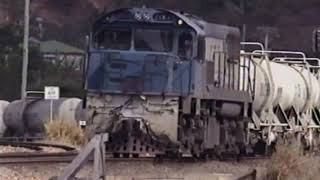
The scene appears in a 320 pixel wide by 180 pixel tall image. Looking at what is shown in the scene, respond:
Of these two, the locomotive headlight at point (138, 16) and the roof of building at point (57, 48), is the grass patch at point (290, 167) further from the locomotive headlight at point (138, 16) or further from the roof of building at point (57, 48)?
the roof of building at point (57, 48)

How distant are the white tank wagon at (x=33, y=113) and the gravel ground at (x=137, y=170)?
17.4 meters

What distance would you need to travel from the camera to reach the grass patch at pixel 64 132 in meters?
28.8

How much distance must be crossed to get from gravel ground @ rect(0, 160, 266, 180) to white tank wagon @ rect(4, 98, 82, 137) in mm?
17412

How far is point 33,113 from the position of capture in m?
38.5

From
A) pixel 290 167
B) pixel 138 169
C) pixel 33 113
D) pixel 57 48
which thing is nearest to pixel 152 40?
pixel 138 169

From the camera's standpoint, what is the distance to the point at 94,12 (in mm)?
82188

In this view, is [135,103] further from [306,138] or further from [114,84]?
[306,138]

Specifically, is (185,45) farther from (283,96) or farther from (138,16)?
(283,96)

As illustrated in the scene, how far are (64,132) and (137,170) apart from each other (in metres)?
11.5

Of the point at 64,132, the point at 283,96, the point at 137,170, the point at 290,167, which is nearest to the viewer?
the point at 290,167

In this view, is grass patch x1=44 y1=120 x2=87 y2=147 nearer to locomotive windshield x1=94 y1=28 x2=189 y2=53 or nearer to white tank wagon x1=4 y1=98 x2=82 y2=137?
white tank wagon x1=4 y1=98 x2=82 y2=137

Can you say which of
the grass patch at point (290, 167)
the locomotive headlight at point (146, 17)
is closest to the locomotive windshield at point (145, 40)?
the locomotive headlight at point (146, 17)

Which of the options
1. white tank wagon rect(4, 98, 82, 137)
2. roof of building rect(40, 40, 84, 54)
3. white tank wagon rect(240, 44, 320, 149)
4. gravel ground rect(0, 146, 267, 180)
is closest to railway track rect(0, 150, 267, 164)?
gravel ground rect(0, 146, 267, 180)

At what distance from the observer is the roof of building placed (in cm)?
7638
